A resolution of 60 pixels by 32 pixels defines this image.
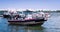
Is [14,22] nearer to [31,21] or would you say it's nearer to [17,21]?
[17,21]

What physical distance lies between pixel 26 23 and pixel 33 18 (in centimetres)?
37

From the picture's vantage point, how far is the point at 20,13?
435 inches

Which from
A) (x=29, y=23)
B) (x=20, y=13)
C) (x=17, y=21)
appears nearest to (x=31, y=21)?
(x=29, y=23)

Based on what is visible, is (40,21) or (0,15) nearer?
(40,21)

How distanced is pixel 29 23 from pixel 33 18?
0.31m

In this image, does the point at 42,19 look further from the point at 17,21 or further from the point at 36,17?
the point at 17,21

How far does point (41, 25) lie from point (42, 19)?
0.30 m

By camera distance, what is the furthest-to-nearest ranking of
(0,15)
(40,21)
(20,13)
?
(0,15) < (20,13) < (40,21)

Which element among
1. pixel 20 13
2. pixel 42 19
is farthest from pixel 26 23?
Answer: pixel 20 13

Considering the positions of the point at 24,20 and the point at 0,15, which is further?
the point at 0,15

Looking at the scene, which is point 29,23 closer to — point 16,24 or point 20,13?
point 16,24

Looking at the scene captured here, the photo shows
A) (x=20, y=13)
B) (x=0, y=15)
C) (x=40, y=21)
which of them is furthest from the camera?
(x=0, y=15)

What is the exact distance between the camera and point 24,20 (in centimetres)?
847

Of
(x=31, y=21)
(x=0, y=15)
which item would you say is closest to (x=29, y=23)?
(x=31, y=21)
